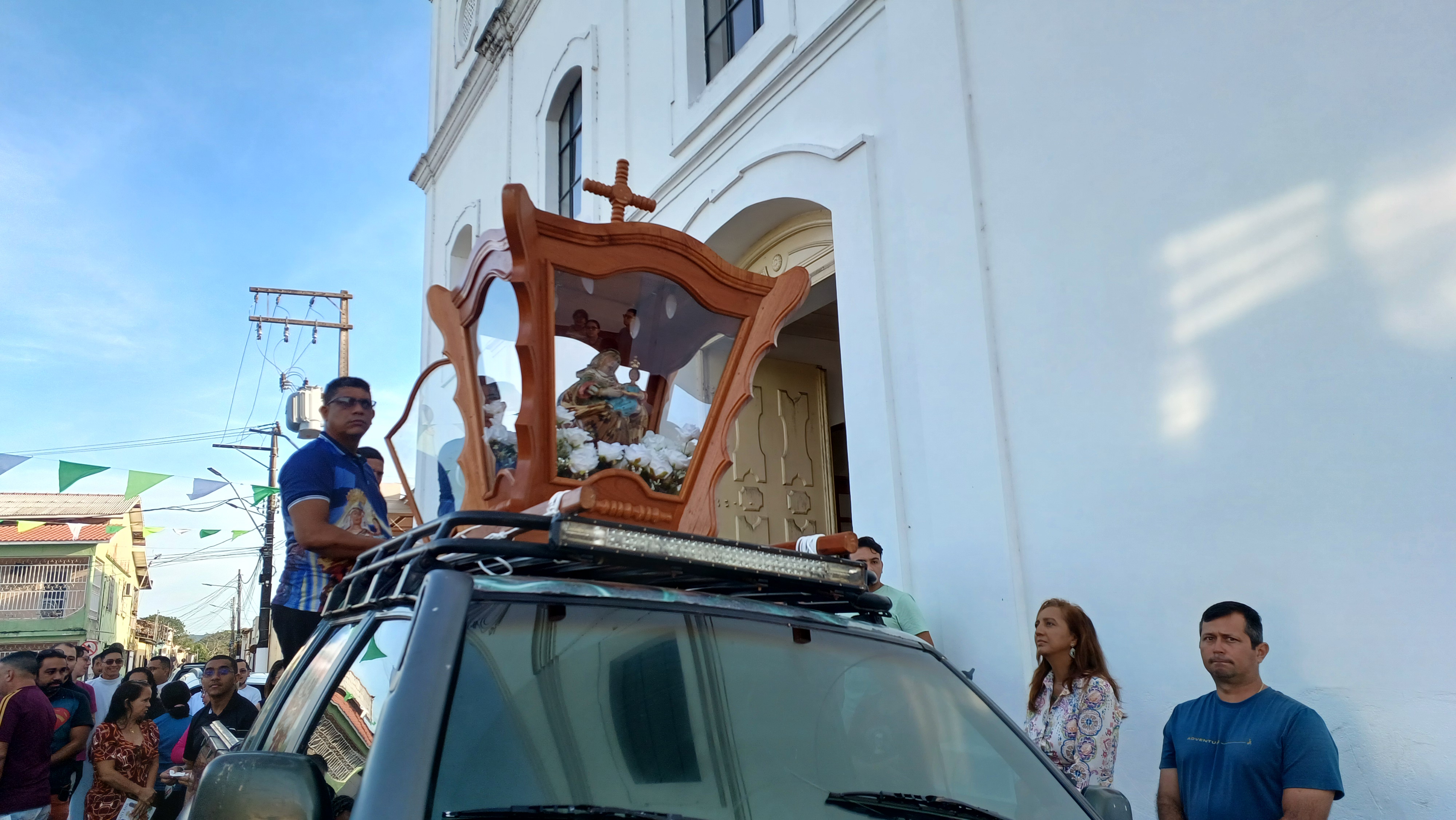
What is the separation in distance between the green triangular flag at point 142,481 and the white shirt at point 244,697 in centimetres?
173

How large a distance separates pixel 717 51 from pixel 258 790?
758 cm

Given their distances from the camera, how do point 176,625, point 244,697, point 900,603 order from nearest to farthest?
1. point 900,603
2. point 244,697
3. point 176,625

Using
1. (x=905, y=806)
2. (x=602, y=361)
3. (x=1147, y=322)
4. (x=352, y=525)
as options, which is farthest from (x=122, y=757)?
(x=1147, y=322)

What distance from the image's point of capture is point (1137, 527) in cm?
415

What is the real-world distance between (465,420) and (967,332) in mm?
2666

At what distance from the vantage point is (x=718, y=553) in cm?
208

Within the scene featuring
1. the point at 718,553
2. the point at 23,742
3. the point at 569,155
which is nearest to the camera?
the point at 718,553

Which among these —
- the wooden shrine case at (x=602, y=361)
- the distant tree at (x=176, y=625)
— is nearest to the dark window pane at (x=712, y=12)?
the wooden shrine case at (x=602, y=361)

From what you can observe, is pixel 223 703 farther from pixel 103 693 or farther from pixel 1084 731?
pixel 1084 731

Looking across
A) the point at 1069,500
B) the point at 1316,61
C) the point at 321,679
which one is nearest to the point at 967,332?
the point at 1069,500

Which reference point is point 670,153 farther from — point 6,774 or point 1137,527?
point 6,774

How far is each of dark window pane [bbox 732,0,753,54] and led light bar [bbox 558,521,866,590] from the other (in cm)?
619

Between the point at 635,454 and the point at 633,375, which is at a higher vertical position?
the point at 633,375

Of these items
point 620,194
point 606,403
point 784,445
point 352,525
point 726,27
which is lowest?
point 352,525
